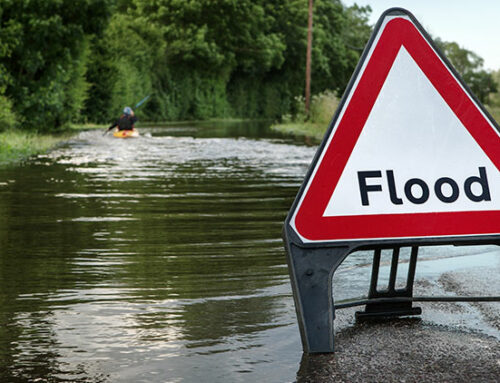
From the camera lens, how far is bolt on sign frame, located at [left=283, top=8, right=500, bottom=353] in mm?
3891

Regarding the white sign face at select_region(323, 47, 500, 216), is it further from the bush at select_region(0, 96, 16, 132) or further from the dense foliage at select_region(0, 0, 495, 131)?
the dense foliage at select_region(0, 0, 495, 131)

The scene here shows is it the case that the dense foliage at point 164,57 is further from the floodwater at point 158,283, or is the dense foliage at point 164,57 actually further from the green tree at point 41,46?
the floodwater at point 158,283

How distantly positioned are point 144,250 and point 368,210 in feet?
A: 11.4

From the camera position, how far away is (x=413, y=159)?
4094 millimetres

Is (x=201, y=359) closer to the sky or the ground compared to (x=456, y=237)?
closer to the ground

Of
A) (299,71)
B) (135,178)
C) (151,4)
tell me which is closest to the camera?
(135,178)

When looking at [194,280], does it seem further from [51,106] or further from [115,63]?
[115,63]

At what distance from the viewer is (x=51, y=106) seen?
93.9 feet

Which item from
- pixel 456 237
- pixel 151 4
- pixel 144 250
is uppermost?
pixel 151 4

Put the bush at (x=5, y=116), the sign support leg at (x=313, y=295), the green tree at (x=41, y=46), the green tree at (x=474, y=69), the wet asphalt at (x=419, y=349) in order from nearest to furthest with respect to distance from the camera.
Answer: the wet asphalt at (x=419, y=349) → the sign support leg at (x=313, y=295) → the bush at (x=5, y=116) → the green tree at (x=41, y=46) → the green tree at (x=474, y=69)

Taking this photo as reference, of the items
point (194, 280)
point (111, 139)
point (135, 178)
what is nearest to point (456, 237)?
point (194, 280)

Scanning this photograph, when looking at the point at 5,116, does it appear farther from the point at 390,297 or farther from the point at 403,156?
the point at 403,156

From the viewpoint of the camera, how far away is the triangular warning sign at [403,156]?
397 centimetres

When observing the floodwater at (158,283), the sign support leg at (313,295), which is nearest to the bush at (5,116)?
the floodwater at (158,283)
